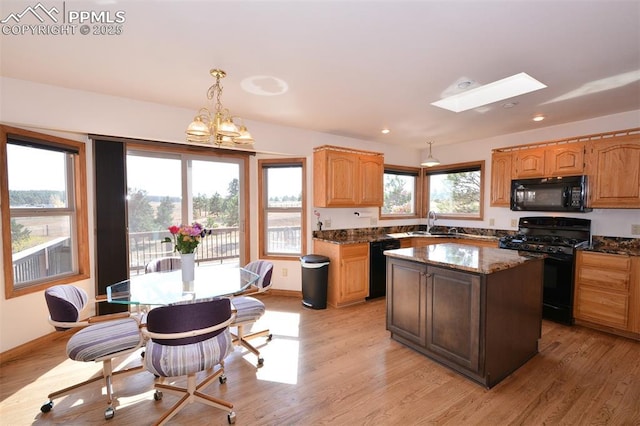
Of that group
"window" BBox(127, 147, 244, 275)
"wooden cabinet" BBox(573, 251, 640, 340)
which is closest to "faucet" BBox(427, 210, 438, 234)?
"wooden cabinet" BBox(573, 251, 640, 340)

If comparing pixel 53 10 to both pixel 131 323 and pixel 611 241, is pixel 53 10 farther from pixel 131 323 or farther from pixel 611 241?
pixel 611 241

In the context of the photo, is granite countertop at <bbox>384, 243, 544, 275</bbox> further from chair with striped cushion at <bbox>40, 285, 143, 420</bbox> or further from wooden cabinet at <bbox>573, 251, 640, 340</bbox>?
chair with striped cushion at <bbox>40, 285, 143, 420</bbox>

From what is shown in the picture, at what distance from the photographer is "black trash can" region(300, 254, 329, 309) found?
3.92 meters

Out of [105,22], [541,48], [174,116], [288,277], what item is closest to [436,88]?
[541,48]

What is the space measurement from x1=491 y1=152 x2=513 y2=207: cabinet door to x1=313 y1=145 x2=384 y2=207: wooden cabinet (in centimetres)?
169

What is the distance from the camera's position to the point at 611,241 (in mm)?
3596

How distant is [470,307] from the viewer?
7.48 feet

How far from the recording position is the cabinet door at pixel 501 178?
426cm

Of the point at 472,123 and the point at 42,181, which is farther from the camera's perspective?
the point at 472,123

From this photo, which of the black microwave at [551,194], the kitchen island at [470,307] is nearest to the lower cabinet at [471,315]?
the kitchen island at [470,307]

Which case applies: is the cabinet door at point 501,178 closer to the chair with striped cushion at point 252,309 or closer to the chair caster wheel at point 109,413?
the chair with striped cushion at point 252,309

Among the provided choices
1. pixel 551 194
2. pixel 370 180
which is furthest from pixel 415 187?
pixel 551 194

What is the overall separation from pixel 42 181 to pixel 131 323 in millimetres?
1949

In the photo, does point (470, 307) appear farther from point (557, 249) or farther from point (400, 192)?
point (400, 192)
